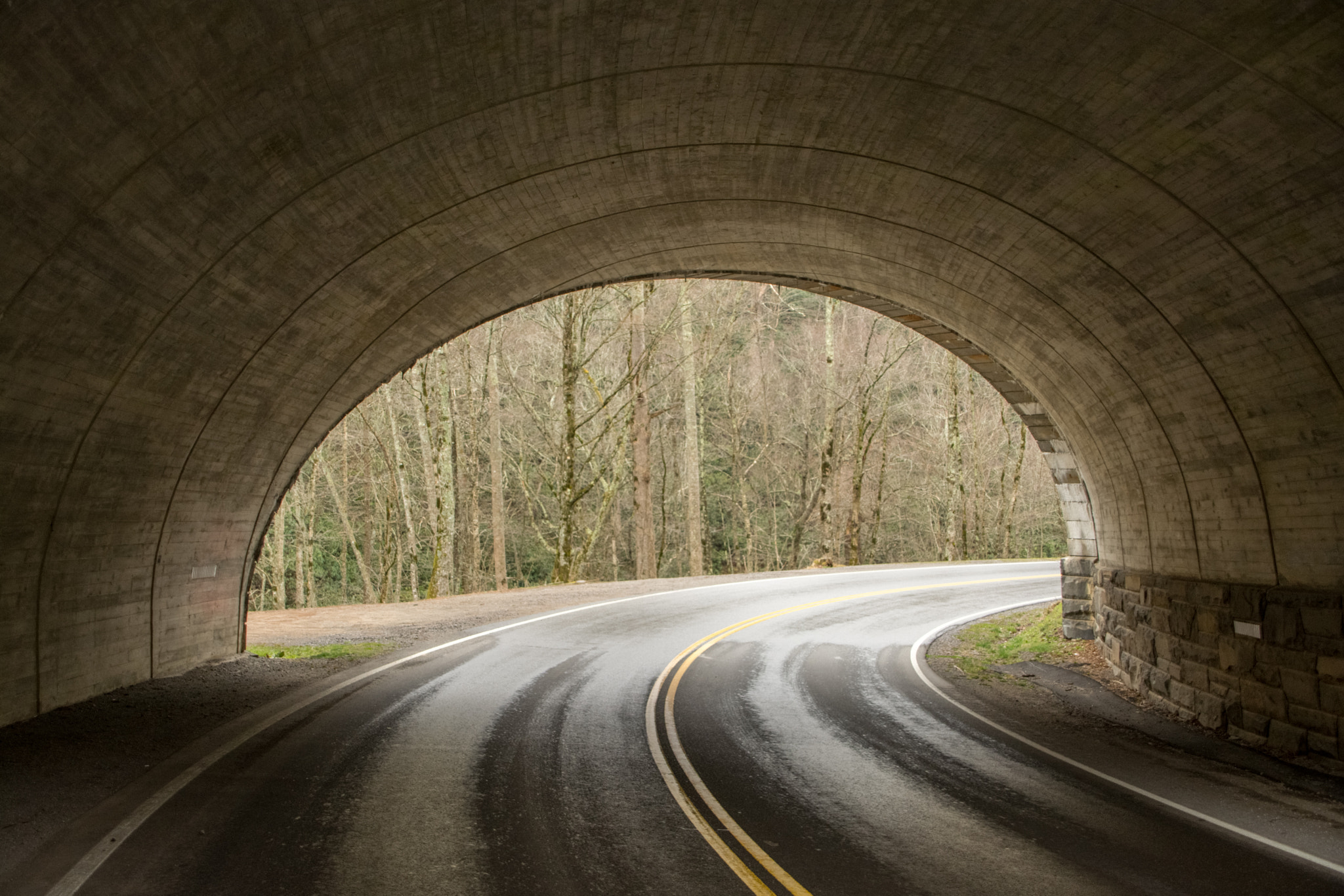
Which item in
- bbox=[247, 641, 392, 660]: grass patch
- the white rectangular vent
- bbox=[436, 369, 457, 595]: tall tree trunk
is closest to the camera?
the white rectangular vent

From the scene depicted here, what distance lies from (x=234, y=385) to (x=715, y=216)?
19.1 ft

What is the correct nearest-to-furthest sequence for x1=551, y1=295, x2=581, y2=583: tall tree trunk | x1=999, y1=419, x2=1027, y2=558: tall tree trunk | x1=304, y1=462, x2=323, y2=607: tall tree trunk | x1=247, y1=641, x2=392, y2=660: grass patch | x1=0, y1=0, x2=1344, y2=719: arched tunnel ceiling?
x1=0, y1=0, x2=1344, y2=719: arched tunnel ceiling, x1=247, y1=641, x2=392, y2=660: grass patch, x1=551, y1=295, x2=581, y2=583: tall tree trunk, x1=304, y1=462, x2=323, y2=607: tall tree trunk, x1=999, y1=419, x2=1027, y2=558: tall tree trunk

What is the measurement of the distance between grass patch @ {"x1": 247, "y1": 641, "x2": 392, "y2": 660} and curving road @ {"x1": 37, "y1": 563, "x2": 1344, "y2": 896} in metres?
1.93

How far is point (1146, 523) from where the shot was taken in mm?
10273

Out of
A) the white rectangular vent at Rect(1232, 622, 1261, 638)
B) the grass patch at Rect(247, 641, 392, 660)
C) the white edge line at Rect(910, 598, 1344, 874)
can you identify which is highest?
the white rectangular vent at Rect(1232, 622, 1261, 638)

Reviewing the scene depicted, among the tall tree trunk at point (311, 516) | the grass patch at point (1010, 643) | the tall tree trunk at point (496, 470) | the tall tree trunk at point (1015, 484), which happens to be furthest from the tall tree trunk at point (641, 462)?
the tall tree trunk at point (1015, 484)

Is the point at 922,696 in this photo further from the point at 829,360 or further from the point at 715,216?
the point at 829,360

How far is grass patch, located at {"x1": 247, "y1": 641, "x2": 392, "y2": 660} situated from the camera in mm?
11977

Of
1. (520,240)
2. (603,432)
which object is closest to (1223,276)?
(520,240)

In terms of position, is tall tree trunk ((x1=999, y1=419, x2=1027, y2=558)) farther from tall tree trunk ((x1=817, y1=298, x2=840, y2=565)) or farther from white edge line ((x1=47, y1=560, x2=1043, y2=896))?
white edge line ((x1=47, y1=560, x2=1043, y2=896))

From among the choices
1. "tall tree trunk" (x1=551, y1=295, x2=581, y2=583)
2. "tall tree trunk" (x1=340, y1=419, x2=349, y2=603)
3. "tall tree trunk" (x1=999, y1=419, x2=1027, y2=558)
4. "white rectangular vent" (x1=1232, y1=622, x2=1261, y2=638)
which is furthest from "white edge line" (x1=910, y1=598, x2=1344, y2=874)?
"tall tree trunk" (x1=340, y1=419, x2=349, y2=603)

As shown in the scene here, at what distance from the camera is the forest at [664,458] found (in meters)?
27.0

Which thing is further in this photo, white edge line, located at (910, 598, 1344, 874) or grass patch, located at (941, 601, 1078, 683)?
grass patch, located at (941, 601, 1078, 683)

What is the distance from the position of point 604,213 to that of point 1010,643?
9601 mm
